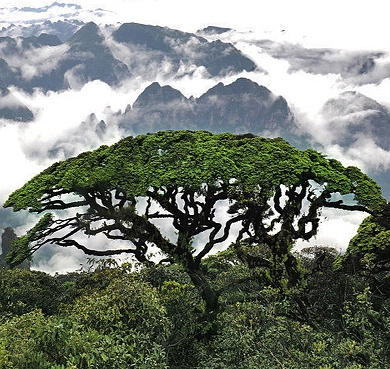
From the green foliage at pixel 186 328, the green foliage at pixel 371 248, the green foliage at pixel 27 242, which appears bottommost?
the green foliage at pixel 186 328

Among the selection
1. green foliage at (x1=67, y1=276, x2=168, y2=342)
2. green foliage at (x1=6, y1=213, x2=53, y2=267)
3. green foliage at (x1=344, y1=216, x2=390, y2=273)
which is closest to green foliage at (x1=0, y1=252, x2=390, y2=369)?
green foliage at (x1=67, y1=276, x2=168, y2=342)

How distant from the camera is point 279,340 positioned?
437 inches

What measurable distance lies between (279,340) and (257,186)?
253 inches

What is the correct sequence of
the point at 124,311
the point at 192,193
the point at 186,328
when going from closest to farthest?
the point at 124,311 < the point at 186,328 < the point at 192,193

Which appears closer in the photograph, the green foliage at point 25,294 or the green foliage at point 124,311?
the green foliage at point 124,311

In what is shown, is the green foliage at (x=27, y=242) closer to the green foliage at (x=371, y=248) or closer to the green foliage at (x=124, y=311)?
the green foliage at (x=124, y=311)

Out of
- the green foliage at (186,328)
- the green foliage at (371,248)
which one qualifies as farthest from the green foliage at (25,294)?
the green foliage at (371,248)

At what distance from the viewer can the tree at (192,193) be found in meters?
15.5

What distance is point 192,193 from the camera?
1644 cm

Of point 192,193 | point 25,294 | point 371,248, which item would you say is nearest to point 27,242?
point 25,294

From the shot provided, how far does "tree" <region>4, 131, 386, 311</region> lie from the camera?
15484mm

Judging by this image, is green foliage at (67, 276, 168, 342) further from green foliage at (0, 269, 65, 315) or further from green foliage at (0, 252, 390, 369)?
green foliage at (0, 269, 65, 315)

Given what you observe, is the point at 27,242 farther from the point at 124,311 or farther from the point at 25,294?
the point at 124,311

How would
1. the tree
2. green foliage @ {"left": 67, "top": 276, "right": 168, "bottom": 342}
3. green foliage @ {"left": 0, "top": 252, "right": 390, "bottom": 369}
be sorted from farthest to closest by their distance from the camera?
1. the tree
2. green foliage @ {"left": 67, "top": 276, "right": 168, "bottom": 342}
3. green foliage @ {"left": 0, "top": 252, "right": 390, "bottom": 369}
